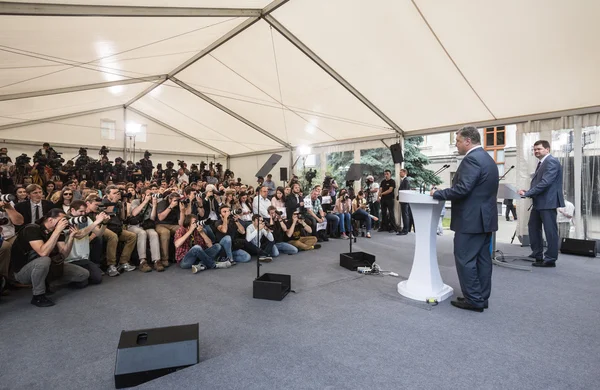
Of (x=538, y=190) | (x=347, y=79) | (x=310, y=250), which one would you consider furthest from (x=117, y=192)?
(x=538, y=190)

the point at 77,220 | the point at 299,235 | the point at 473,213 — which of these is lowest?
the point at 299,235

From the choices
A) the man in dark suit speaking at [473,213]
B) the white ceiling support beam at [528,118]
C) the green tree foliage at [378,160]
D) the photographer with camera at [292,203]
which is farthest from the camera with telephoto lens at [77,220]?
the green tree foliage at [378,160]

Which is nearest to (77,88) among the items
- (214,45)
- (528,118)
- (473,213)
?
(214,45)

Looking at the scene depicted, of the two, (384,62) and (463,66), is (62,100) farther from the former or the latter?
(463,66)

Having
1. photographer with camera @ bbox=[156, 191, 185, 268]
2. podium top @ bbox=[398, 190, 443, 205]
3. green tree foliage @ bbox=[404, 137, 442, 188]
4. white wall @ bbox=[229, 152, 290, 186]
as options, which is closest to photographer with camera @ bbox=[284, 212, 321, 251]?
photographer with camera @ bbox=[156, 191, 185, 268]

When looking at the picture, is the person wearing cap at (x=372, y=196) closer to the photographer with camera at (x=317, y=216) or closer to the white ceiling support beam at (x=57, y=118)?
the photographer with camera at (x=317, y=216)

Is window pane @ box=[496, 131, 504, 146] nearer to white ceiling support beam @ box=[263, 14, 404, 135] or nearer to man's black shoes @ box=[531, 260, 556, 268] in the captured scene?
white ceiling support beam @ box=[263, 14, 404, 135]

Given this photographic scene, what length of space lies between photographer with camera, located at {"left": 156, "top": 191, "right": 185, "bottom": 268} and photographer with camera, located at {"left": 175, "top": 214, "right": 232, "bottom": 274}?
0.52 feet

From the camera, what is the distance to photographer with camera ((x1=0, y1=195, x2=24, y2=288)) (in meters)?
3.24

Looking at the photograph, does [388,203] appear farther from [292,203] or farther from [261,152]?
[261,152]

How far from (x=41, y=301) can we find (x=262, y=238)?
2810 millimetres

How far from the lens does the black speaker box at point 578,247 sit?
5.00 m

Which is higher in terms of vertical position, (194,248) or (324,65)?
(324,65)

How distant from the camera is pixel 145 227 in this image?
4535 millimetres
